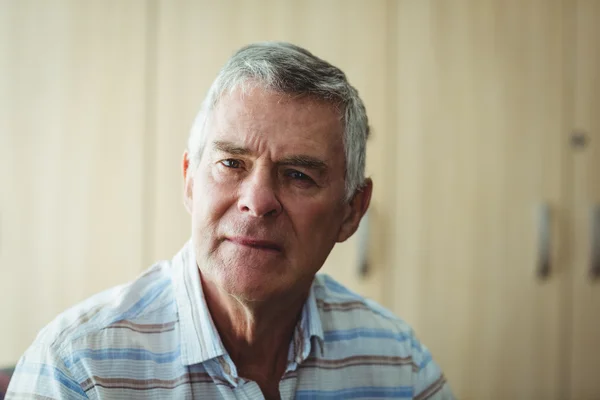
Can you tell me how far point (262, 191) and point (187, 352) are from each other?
30 cm

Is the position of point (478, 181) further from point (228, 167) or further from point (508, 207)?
point (228, 167)

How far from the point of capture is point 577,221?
2.14m

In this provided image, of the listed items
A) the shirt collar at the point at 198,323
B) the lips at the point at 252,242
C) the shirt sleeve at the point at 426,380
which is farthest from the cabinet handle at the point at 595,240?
the lips at the point at 252,242

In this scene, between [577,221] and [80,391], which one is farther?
[577,221]

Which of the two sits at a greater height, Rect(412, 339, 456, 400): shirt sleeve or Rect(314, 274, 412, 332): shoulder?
Rect(314, 274, 412, 332): shoulder

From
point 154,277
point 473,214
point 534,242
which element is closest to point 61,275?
point 154,277

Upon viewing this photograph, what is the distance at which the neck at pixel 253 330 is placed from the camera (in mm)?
1071

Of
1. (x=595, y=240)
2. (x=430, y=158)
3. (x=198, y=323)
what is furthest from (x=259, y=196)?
(x=595, y=240)

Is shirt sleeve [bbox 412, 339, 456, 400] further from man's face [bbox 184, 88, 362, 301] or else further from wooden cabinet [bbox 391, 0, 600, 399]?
wooden cabinet [bbox 391, 0, 600, 399]

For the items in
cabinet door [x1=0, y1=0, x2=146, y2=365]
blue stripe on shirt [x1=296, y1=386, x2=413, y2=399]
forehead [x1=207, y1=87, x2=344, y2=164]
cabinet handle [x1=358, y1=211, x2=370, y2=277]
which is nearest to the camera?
forehead [x1=207, y1=87, x2=344, y2=164]

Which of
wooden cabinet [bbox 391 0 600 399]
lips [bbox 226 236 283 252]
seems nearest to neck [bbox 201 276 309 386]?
lips [bbox 226 236 283 252]

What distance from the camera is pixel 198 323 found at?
3.42ft

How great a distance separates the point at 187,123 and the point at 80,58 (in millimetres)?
412

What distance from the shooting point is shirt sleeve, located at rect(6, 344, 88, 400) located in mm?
899
